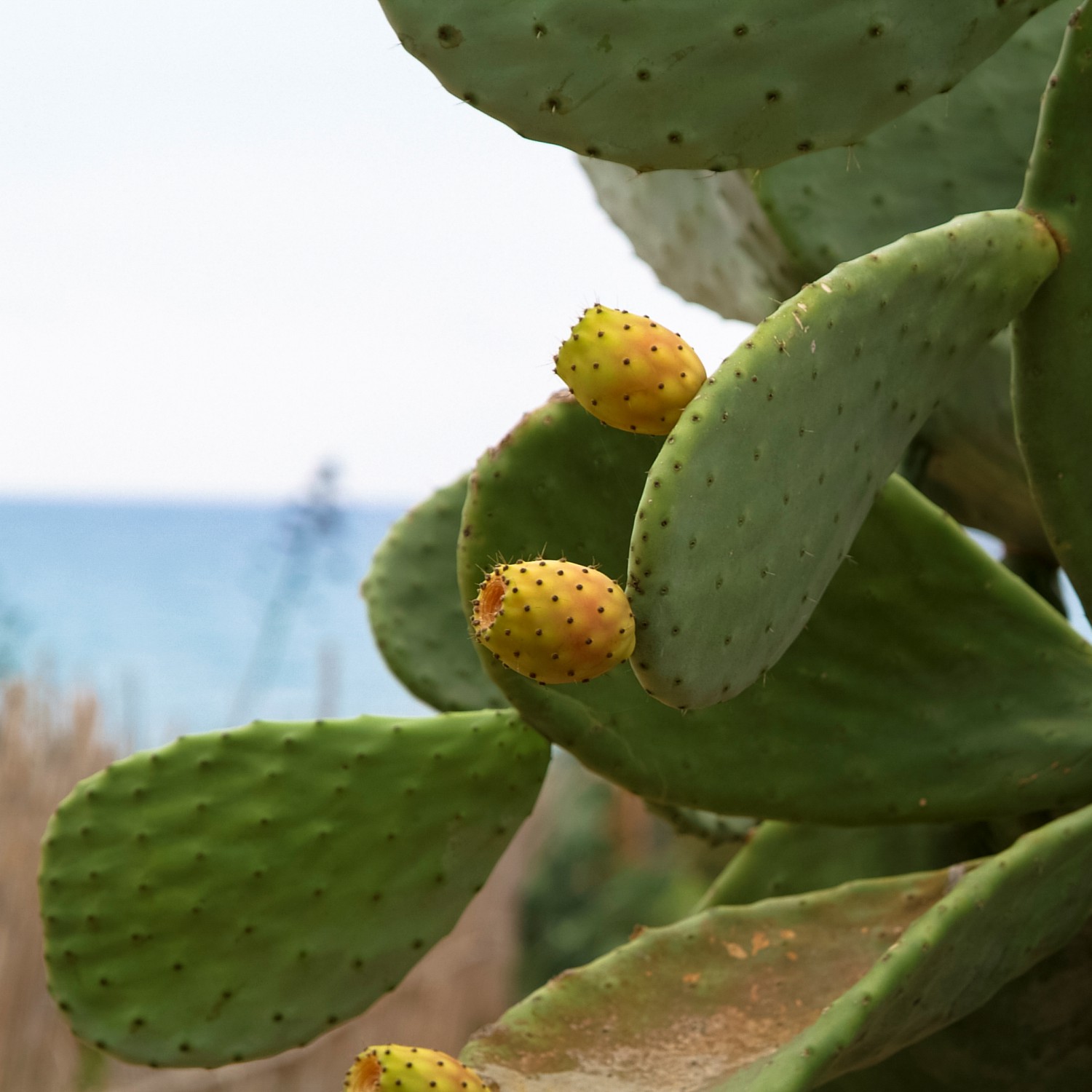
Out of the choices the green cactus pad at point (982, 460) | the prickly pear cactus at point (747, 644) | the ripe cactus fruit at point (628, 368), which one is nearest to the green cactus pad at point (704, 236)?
the prickly pear cactus at point (747, 644)

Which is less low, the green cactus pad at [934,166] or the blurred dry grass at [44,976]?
the green cactus pad at [934,166]

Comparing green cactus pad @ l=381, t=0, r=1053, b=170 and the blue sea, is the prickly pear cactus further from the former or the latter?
the blue sea

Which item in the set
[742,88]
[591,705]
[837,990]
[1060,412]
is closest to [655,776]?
[591,705]

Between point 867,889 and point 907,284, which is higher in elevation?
point 907,284

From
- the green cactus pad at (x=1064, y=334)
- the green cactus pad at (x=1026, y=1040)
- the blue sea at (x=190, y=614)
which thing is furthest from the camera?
the blue sea at (x=190, y=614)

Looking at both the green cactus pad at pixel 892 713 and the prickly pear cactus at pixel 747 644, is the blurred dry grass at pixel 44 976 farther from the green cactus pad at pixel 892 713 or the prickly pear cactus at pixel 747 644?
the green cactus pad at pixel 892 713

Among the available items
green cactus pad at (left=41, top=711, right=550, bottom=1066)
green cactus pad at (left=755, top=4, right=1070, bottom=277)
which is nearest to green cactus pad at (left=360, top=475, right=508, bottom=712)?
green cactus pad at (left=41, top=711, right=550, bottom=1066)

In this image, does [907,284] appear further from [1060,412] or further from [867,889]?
[867,889]
